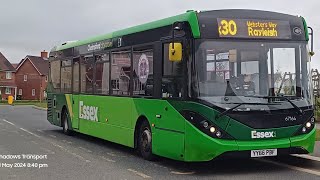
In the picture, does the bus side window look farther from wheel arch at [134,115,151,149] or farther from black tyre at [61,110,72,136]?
black tyre at [61,110,72,136]

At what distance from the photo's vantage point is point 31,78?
315 feet

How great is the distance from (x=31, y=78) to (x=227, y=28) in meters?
90.3

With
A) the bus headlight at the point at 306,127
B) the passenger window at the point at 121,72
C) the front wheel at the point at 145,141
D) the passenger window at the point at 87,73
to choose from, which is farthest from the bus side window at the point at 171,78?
the passenger window at the point at 87,73

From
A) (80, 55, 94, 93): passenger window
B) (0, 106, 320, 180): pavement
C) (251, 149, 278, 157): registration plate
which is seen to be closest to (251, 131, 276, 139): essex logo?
(251, 149, 278, 157): registration plate

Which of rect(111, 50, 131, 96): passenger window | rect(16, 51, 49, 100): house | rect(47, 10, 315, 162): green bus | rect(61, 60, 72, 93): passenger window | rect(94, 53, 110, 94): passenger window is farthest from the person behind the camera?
rect(16, 51, 49, 100): house

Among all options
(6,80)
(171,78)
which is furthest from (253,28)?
(6,80)

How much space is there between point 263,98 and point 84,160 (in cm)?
444

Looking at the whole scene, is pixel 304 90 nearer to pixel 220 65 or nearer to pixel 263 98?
pixel 263 98

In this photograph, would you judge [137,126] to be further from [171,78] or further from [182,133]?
[182,133]

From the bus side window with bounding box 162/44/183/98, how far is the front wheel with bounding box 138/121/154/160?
1159 mm

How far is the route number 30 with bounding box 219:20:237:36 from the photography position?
931 cm

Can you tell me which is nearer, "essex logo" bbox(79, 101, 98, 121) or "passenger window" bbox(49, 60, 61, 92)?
"essex logo" bbox(79, 101, 98, 121)

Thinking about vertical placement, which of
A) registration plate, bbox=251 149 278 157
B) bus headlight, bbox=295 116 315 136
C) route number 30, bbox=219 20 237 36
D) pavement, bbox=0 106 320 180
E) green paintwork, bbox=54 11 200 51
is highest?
green paintwork, bbox=54 11 200 51

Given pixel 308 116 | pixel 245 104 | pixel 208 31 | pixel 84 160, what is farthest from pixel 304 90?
pixel 84 160
